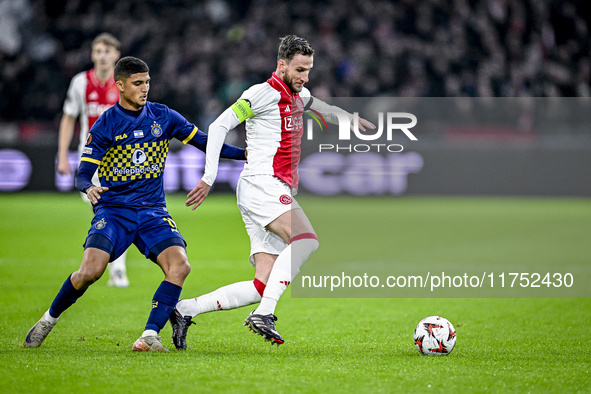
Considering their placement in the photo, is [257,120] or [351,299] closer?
[257,120]

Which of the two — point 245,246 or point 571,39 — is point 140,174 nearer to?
point 245,246

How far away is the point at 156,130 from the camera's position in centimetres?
445

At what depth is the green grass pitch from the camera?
137 inches

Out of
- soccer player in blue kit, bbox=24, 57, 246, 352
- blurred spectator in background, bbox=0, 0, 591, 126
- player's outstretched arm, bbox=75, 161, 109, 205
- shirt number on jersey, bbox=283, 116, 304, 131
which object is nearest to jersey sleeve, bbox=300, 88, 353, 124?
shirt number on jersey, bbox=283, 116, 304, 131

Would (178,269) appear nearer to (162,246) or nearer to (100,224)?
(162,246)

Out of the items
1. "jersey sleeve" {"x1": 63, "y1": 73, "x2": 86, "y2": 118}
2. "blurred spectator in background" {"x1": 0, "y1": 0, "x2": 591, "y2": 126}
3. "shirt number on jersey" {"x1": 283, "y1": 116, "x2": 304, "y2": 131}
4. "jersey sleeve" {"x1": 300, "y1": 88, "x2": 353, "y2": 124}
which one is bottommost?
"shirt number on jersey" {"x1": 283, "y1": 116, "x2": 304, "y2": 131}

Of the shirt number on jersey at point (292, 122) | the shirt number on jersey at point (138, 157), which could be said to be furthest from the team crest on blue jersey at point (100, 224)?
the shirt number on jersey at point (292, 122)

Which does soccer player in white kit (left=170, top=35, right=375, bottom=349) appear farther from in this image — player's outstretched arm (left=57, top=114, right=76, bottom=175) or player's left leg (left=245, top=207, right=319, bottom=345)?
player's outstretched arm (left=57, top=114, right=76, bottom=175)

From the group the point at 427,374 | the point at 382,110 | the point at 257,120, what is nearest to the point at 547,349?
the point at 427,374

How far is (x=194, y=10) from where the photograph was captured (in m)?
19.7

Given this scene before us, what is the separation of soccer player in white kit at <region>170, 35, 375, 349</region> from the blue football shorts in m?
0.40

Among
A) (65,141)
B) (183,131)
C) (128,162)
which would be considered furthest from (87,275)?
(65,141)

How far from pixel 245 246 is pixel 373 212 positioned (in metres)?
4.25

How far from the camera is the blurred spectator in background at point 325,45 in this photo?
57.4ft
